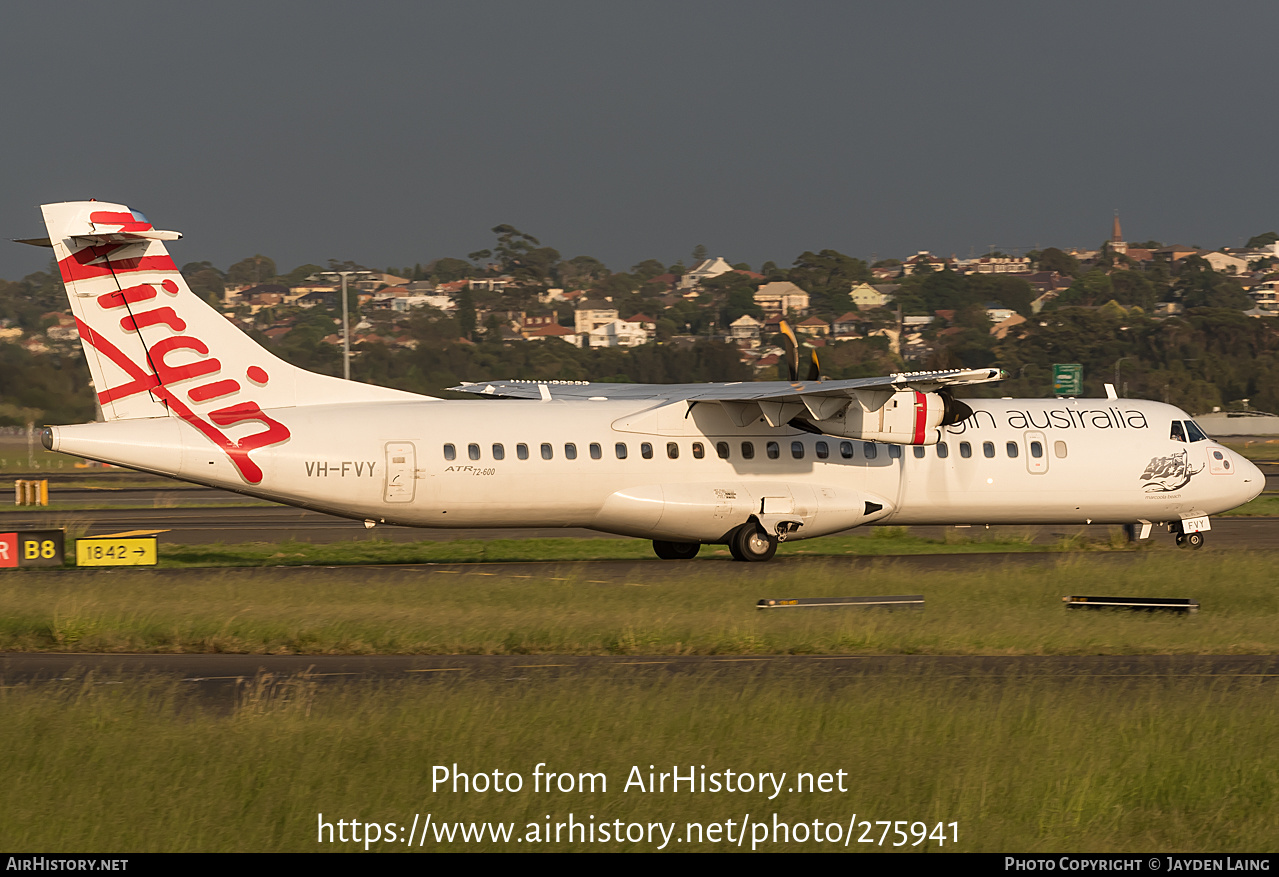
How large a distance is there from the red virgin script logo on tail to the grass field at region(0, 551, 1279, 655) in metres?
2.40

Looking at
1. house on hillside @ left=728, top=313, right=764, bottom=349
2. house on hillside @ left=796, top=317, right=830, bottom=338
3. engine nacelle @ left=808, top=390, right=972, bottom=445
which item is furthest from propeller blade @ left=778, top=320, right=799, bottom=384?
house on hillside @ left=796, top=317, right=830, bottom=338

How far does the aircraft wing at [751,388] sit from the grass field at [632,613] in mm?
3330

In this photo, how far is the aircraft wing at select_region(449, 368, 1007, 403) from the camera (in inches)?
967

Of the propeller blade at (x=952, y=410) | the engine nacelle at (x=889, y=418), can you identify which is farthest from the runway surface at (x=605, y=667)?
the propeller blade at (x=952, y=410)

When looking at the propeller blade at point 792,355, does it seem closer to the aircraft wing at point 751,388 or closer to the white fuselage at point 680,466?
the aircraft wing at point 751,388

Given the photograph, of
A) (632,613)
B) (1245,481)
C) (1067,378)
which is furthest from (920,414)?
(1067,378)

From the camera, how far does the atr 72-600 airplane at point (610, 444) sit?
24.2 meters

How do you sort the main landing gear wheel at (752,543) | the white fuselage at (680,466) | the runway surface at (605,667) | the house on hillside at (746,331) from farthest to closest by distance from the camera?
1. the house on hillside at (746,331)
2. the main landing gear wheel at (752,543)
3. the white fuselage at (680,466)
4. the runway surface at (605,667)

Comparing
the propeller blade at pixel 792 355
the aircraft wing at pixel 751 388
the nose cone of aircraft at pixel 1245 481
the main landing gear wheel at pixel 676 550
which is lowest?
the main landing gear wheel at pixel 676 550

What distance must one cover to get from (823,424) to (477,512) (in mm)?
6834

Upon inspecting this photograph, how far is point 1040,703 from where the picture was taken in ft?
41.5

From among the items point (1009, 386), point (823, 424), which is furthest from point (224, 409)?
point (1009, 386)

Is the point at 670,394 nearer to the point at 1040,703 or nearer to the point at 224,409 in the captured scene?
the point at 224,409

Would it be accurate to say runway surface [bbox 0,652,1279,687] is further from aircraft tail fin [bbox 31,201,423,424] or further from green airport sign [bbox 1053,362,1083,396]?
green airport sign [bbox 1053,362,1083,396]
